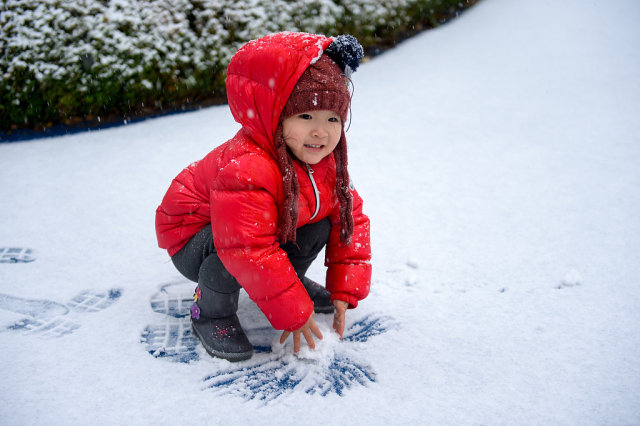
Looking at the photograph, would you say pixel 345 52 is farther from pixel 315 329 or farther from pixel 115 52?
pixel 115 52

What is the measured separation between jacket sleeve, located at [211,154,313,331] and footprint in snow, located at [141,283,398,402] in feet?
0.55

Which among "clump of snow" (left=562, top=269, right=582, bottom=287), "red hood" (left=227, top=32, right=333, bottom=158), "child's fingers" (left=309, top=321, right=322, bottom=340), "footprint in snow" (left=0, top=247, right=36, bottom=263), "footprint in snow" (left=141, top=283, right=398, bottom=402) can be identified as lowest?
"footprint in snow" (left=141, top=283, right=398, bottom=402)

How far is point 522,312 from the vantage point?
66.4 inches

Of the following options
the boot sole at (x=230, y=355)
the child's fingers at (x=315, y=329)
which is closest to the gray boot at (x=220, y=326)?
the boot sole at (x=230, y=355)

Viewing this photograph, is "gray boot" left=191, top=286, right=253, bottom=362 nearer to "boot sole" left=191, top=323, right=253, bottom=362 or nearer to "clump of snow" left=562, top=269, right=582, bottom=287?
"boot sole" left=191, top=323, right=253, bottom=362

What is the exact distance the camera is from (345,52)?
1263 millimetres

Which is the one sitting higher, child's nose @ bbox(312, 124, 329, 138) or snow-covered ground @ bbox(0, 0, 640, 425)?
child's nose @ bbox(312, 124, 329, 138)

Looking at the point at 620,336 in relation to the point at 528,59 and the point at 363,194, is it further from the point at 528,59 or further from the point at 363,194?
the point at 528,59

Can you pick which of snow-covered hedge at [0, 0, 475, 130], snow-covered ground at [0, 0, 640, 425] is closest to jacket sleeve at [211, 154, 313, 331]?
snow-covered ground at [0, 0, 640, 425]

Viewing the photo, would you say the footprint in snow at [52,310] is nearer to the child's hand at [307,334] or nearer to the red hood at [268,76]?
the child's hand at [307,334]

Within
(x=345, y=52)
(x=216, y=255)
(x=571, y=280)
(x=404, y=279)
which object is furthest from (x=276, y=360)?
(x=571, y=280)

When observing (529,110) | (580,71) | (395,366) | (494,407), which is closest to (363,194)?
(395,366)

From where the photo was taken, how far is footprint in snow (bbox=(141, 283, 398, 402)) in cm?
134

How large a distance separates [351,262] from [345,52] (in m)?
0.66
